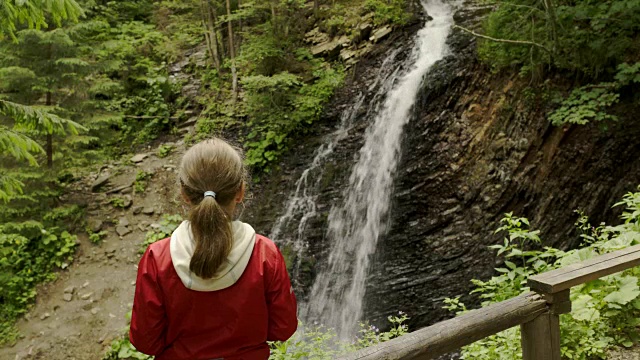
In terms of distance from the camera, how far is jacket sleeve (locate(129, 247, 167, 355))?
70.2 inches

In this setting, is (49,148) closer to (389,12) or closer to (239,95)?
(239,95)

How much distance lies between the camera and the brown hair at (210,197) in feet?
5.63

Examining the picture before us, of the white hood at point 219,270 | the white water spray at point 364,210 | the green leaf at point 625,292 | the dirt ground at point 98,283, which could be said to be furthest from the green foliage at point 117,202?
the green leaf at point 625,292

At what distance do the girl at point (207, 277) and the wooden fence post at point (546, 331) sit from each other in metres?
1.74

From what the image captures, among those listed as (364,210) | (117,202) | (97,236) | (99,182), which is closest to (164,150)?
(99,182)

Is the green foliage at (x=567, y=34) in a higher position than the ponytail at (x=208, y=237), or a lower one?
higher

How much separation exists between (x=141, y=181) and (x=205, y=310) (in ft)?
34.4

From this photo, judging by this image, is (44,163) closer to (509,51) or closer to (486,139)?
(486,139)

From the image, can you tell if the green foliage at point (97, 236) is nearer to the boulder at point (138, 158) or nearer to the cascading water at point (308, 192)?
the boulder at point (138, 158)

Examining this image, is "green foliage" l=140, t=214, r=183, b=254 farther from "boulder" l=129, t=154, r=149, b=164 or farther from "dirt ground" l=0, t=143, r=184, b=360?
"boulder" l=129, t=154, r=149, b=164

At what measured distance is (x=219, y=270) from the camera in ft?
5.76

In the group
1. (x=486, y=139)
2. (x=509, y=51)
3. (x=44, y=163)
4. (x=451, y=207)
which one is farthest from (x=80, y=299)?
(x=509, y=51)

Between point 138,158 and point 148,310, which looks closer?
point 148,310

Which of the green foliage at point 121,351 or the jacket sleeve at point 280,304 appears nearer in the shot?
the jacket sleeve at point 280,304
